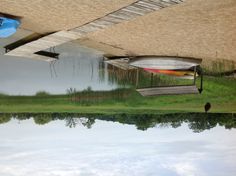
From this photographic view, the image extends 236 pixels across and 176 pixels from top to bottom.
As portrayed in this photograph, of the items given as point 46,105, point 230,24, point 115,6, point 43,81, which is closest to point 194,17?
point 230,24

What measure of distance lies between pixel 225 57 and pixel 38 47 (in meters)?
2.62

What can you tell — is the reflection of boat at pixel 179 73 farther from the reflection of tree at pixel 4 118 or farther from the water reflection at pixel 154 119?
the reflection of tree at pixel 4 118

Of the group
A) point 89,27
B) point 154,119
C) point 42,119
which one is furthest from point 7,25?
point 154,119

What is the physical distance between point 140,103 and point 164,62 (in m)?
1.72

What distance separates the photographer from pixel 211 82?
7.12 meters

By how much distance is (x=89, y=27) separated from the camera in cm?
456

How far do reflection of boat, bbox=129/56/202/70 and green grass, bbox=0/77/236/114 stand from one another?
96 cm

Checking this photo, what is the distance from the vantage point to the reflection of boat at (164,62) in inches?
229

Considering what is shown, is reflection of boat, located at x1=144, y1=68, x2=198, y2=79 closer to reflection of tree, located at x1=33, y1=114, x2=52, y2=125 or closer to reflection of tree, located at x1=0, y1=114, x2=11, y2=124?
reflection of tree, located at x1=33, y1=114, x2=52, y2=125

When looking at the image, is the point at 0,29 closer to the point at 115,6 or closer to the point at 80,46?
the point at 115,6

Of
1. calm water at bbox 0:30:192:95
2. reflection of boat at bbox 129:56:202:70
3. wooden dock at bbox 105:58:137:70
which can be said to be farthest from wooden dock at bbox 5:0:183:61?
reflection of boat at bbox 129:56:202:70

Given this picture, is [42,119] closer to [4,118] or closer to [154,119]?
[4,118]

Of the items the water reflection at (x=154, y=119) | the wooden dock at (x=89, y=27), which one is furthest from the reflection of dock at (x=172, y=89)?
the water reflection at (x=154, y=119)

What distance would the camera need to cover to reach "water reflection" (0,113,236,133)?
285 inches
